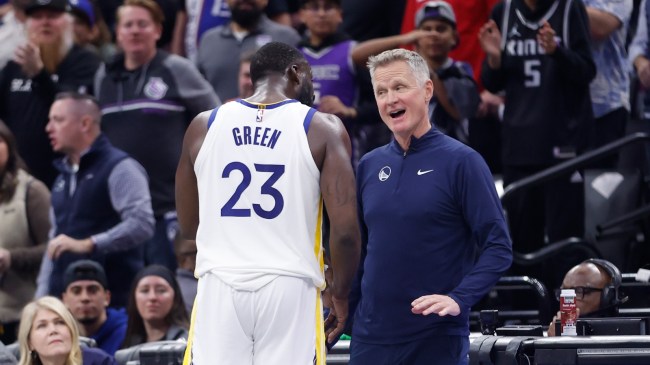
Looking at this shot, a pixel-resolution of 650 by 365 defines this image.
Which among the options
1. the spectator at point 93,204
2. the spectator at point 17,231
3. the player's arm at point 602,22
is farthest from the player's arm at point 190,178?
the player's arm at point 602,22

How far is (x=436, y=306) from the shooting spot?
17.8 feet

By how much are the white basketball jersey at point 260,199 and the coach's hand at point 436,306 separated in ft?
1.80

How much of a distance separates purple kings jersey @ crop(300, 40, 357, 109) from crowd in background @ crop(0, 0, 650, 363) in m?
0.01

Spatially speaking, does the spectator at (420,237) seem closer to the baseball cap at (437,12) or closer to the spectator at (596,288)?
the spectator at (596,288)

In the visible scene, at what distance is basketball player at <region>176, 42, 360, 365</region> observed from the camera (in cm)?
572

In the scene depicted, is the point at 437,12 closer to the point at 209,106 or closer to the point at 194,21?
the point at 209,106

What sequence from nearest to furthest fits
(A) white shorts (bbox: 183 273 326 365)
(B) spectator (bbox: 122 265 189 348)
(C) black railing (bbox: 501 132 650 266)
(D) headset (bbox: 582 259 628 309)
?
(A) white shorts (bbox: 183 273 326 365) < (D) headset (bbox: 582 259 628 309) < (C) black railing (bbox: 501 132 650 266) < (B) spectator (bbox: 122 265 189 348)

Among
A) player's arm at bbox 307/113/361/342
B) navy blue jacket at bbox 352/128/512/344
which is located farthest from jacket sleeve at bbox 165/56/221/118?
navy blue jacket at bbox 352/128/512/344

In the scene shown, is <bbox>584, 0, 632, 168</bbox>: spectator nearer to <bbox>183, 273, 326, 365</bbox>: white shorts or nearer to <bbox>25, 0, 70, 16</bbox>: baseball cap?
<bbox>25, 0, 70, 16</bbox>: baseball cap

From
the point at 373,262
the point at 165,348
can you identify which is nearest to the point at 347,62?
the point at 165,348

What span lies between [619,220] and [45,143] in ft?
16.5

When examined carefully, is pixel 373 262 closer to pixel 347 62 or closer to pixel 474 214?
pixel 474 214

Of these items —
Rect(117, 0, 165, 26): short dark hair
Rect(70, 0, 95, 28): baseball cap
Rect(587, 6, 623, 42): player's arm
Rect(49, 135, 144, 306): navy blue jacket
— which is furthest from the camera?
Rect(70, 0, 95, 28): baseball cap

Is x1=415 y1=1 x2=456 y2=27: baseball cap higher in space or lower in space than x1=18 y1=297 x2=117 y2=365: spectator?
higher
